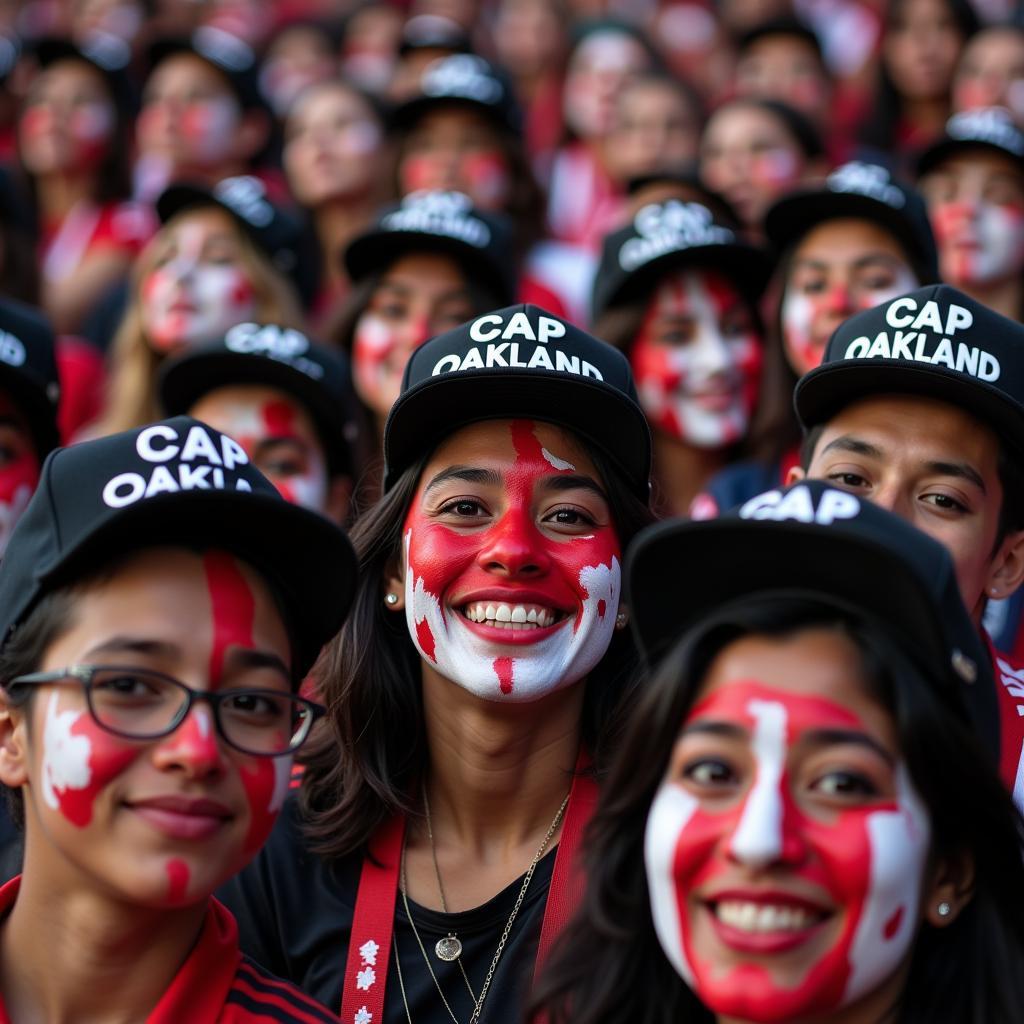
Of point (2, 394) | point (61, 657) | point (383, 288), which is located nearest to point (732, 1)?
point (383, 288)

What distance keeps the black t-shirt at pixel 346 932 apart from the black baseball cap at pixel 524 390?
0.93m

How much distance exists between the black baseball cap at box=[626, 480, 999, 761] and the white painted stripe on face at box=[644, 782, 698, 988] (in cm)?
31

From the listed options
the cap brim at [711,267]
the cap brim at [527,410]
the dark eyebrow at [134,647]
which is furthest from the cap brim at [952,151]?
the dark eyebrow at [134,647]

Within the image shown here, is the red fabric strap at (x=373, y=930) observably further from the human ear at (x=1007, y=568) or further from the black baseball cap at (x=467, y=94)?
the black baseball cap at (x=467, y=94)

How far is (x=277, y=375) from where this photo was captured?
5457 millimetres

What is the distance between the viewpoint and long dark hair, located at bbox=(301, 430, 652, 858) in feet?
12.8

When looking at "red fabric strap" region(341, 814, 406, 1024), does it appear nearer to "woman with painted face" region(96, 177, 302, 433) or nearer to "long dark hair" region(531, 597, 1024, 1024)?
"long dark hair" region(531, 597, 1024, 1024)

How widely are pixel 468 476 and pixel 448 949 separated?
102 cm

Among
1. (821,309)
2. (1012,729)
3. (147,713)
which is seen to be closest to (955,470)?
(1012,729)

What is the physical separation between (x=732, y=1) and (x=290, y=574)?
30.9 feet

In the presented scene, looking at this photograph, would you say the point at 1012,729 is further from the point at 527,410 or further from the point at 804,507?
the point at 804,507

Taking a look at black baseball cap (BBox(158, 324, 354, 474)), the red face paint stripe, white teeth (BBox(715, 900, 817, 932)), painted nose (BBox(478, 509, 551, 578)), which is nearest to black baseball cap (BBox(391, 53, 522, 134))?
black baseball cap (BBox(158, 324, 354, 474))

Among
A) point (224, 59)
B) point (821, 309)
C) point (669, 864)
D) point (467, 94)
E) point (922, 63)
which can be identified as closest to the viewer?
point (669, 864)

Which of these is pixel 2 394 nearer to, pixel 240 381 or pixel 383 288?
pixel 240 381
